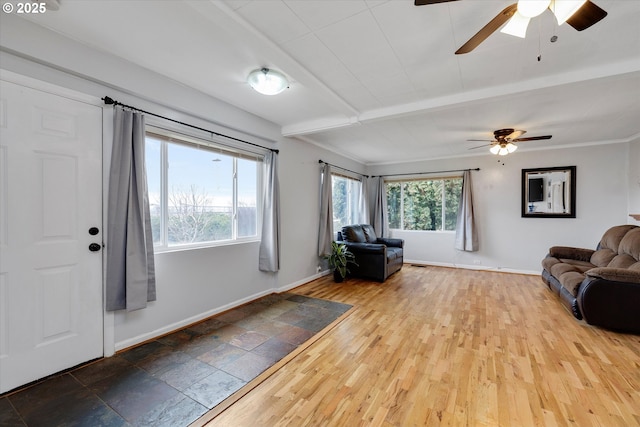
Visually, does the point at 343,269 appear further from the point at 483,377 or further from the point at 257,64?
the point at 257,64

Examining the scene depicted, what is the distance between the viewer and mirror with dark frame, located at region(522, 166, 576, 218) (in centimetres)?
480

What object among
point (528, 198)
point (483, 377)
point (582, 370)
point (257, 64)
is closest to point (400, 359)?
point (483, 377)

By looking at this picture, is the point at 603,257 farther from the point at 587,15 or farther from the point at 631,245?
the point at 587,15

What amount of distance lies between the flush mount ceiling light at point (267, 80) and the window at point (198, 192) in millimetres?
996

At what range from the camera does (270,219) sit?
3639 millimetres

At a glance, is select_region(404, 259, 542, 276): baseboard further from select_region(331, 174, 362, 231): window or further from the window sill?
the window sill

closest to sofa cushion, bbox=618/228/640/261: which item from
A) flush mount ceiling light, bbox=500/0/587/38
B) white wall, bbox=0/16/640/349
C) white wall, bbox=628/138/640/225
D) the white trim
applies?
white wall, bbox=628/138/640/225

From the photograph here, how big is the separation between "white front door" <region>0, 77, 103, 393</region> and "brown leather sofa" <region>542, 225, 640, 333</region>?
15.6 feet

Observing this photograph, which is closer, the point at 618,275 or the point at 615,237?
the point at 618,275

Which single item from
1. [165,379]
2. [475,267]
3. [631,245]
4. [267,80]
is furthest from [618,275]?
[165,379]

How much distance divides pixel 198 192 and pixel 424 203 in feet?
16.6

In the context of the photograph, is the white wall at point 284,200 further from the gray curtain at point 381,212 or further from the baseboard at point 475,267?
the gray curtain at point 381,212

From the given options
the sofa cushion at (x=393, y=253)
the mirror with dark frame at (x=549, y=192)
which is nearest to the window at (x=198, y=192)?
the sofa cushion at (x=393, y=253)

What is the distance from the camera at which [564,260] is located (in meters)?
4.15
